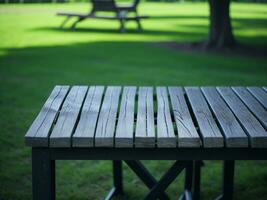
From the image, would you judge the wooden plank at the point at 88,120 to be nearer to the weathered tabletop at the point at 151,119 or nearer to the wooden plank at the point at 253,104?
the weathered tabletop at the point at 151,119

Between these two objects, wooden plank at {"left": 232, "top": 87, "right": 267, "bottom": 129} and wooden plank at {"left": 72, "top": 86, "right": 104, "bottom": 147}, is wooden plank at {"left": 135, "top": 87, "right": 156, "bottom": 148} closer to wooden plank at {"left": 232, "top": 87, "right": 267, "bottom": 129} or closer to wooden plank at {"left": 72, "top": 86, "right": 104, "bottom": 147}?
wooden plank at {"left": 72, "top": 86, "right": 104, "bottom": 147}

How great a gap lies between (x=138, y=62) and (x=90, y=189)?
6.64m

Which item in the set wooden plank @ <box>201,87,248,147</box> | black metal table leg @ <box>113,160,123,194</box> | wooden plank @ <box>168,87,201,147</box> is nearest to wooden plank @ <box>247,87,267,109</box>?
wooden plank @ <box>201,87,248,147</box>

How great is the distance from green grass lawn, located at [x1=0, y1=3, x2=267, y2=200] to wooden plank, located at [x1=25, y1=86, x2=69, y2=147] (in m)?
1.05

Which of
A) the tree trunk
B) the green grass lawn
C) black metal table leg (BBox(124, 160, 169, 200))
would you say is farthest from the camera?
the tree trunk

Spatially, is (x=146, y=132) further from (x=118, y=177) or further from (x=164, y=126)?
(x=118, y=177)

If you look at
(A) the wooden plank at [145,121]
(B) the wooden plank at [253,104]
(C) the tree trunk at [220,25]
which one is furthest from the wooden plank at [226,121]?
(C) the tree trunk at [220,25]

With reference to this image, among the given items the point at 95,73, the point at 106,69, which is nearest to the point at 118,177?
the point at 95,73

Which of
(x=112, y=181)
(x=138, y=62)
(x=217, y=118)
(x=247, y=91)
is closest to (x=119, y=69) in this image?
(x=138, y=62)

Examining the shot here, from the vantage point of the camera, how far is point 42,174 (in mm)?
2523

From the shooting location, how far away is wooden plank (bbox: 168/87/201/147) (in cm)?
243

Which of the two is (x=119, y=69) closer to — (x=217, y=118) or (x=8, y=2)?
(x=217, y=118)

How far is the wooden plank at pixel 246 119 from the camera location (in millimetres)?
2441

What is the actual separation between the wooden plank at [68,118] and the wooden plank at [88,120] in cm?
4
